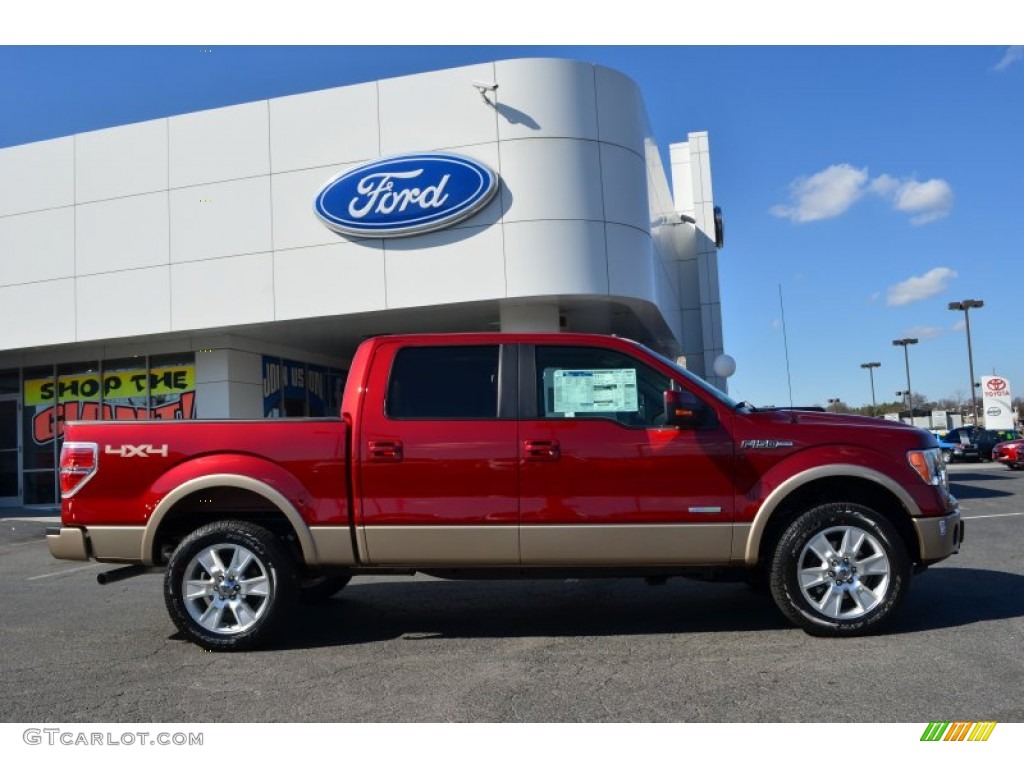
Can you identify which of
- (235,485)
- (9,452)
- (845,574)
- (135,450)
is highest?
(9,452)

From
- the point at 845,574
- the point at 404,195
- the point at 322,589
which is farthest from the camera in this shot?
the point at 404,195

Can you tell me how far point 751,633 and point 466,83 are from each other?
12051 mm

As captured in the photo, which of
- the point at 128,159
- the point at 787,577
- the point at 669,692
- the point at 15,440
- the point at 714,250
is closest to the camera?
the point at 669,692

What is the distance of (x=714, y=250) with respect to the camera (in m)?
25.6

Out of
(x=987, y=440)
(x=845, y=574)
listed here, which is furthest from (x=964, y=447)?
(x=845, y=574)

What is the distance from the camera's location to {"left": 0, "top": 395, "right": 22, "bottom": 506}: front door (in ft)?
65.2

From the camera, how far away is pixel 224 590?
5.57 meters

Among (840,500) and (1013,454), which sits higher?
(840,500)

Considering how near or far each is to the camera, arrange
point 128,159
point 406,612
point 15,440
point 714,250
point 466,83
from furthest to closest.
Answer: point 714,250, point 15,440, point 128,159, point 466,83, point 406,612


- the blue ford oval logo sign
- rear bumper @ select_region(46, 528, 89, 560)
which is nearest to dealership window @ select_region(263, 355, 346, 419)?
the blue ford oval logo sign

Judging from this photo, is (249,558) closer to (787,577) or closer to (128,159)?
(787,577)

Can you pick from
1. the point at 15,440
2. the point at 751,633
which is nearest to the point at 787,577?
the point at 751,633

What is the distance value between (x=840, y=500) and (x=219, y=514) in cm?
418

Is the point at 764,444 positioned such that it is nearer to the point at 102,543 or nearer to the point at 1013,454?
the point at 102,543
